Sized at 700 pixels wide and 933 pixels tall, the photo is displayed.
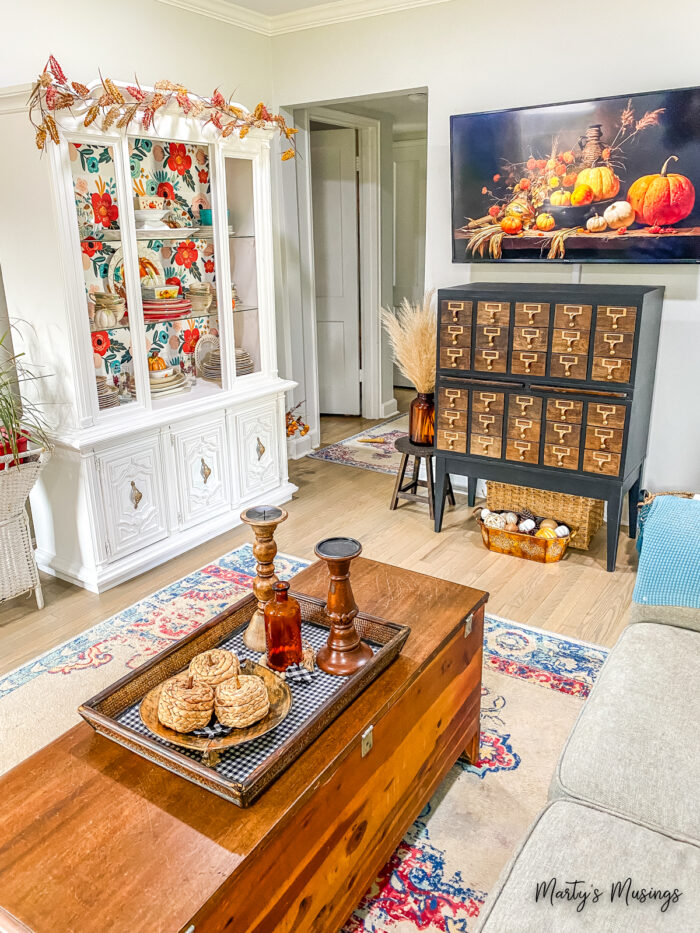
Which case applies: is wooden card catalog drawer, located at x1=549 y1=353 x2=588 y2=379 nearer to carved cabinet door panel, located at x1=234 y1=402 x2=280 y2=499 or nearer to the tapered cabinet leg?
the tapered cabinet leg

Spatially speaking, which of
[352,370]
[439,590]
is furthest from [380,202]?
[439,590]

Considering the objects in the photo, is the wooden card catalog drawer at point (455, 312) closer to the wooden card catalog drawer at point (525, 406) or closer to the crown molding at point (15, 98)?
the wooden card catalog drawer at point (525, 406)

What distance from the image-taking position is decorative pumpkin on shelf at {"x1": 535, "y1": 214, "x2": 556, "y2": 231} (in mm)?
3604

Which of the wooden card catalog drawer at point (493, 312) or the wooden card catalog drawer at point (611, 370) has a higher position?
the wooden card catalog drawer at point (493, 312)

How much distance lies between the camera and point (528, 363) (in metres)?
3.38

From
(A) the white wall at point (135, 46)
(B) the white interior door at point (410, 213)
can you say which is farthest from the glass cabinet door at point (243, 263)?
(B) the white interior door at point (410, 213)

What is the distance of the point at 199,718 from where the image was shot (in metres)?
1.52

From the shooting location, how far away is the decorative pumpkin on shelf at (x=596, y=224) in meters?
3.47

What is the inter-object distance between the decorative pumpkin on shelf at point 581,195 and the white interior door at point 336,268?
7.97 feet

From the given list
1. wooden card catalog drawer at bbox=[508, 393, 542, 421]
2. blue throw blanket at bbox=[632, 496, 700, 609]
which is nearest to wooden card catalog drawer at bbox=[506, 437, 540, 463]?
wooden card catalog drawer at bbox=[508, 393, 542, 421]

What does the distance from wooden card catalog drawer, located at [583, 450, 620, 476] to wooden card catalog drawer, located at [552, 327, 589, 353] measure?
1.48 feet

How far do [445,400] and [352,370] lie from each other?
242cm

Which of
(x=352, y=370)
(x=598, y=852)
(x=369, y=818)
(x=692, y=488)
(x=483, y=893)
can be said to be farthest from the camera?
(x=352, y=370)

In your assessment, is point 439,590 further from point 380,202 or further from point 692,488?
point 380,202
